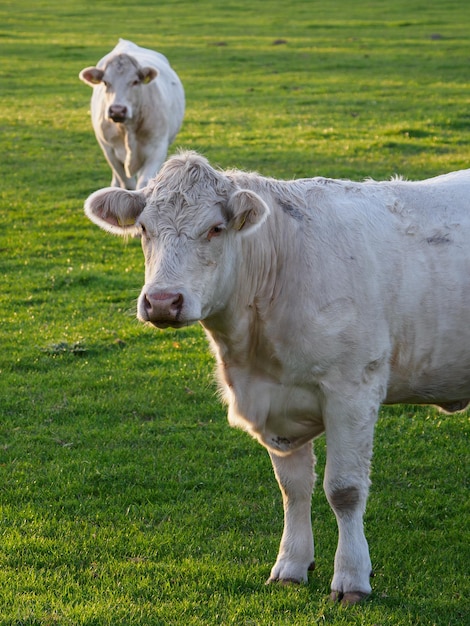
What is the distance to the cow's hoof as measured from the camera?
515cm

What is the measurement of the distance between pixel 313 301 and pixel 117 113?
10355 mm

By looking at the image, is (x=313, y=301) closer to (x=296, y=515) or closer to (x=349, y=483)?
(x=349, y=483)

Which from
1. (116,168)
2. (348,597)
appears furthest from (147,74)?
(348,597)

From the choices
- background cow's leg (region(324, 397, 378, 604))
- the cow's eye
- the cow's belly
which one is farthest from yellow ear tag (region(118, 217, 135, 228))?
background cow's leg (region(324, 397, 378, 604))

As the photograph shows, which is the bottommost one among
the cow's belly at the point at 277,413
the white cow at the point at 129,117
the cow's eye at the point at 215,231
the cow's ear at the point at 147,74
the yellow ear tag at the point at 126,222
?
the white cow at the point at 129,117

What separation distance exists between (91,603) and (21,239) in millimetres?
8593

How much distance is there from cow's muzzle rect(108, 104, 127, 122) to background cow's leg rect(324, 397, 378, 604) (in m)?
10.5

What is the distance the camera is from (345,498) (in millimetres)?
5262

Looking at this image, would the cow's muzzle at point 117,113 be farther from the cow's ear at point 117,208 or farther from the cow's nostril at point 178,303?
the cow's nostril at point 178,303

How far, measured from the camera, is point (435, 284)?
18.0 feet

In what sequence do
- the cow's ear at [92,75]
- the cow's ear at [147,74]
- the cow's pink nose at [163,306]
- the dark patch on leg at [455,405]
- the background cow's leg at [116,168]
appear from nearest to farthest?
1. the cow's pink nose at [163,306]
2. the dark patch on leg at [455,405]
3. the background cow's leg at [116,168]
4. the cow's ear at [92,75]
5. the cow's ear at [147,74]

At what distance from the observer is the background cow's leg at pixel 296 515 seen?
5531mm

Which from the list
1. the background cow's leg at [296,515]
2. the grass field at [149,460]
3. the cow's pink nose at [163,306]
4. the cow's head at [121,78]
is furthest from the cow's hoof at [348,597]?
the cow's head at [121,78]

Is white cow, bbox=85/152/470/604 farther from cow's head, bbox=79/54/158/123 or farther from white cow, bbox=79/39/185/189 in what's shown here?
cow's head, bbox=79/54/158/123
